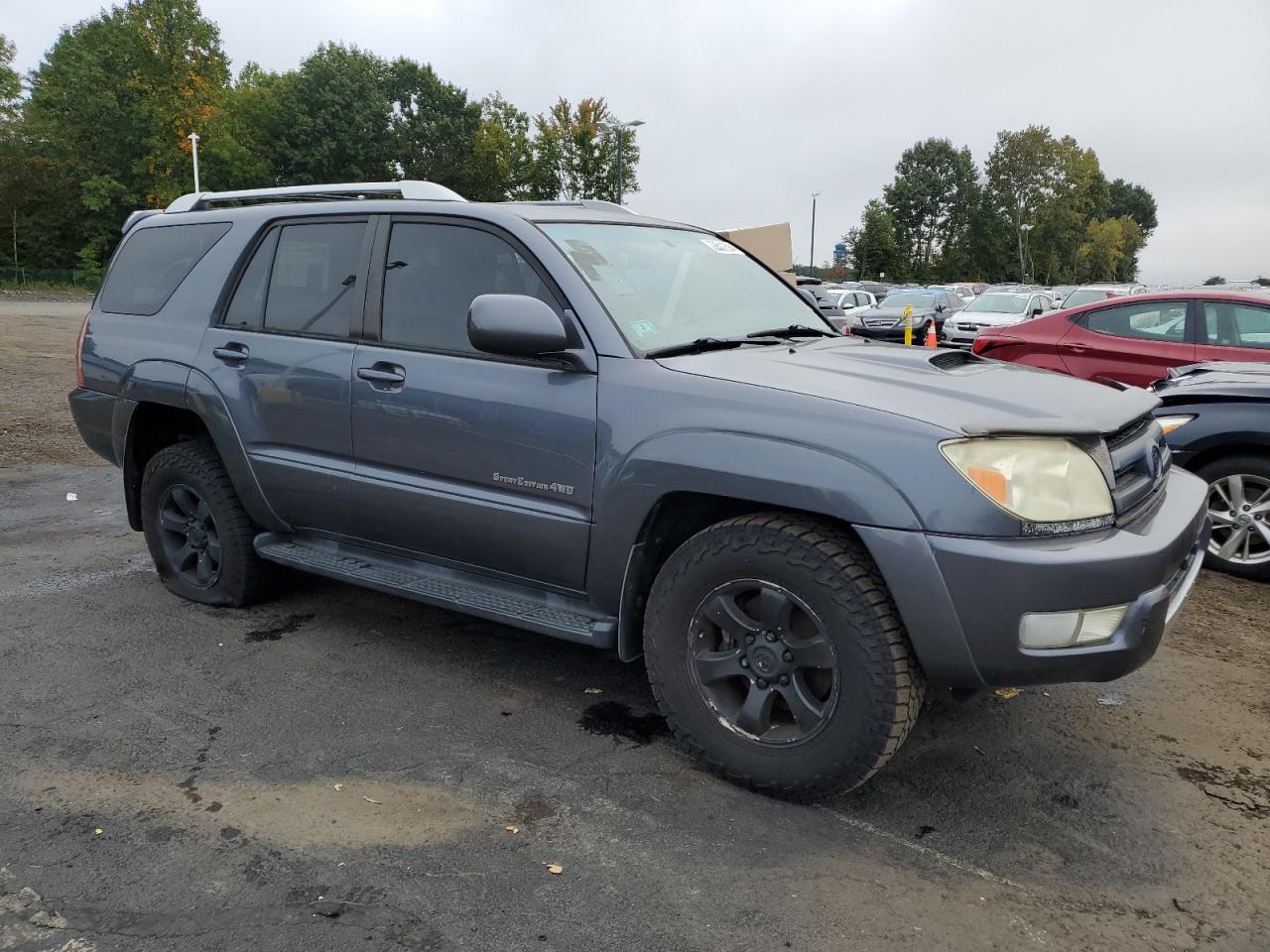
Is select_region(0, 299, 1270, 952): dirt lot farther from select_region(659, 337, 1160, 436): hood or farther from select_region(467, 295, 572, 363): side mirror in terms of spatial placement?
select_region(467, 295, 572, 363): side mirror

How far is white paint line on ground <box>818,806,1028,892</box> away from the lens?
2562 millimetres

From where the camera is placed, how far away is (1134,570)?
2.60m

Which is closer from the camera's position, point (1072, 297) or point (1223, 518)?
point (1223, 518)

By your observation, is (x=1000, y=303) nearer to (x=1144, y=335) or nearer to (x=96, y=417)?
(x=1144, y=335)

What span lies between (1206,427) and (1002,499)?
3.37 metres

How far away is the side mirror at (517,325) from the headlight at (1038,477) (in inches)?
49.7

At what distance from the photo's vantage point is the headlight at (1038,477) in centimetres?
257

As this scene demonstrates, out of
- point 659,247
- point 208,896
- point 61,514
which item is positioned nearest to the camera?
point 208,896

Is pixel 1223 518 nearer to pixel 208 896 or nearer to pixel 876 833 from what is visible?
pixel 876 833

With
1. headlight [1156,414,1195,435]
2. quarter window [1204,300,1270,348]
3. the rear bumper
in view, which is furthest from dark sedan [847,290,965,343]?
the rear bumper

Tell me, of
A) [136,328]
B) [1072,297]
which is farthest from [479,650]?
[1072,297]

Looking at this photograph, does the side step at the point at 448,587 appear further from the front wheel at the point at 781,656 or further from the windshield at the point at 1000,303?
the windshield at the point at 1000,303

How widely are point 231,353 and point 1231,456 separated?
16.4 ft

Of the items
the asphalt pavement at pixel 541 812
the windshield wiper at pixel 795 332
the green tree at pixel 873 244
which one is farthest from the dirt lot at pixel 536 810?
the green tree at pixel 873 244
